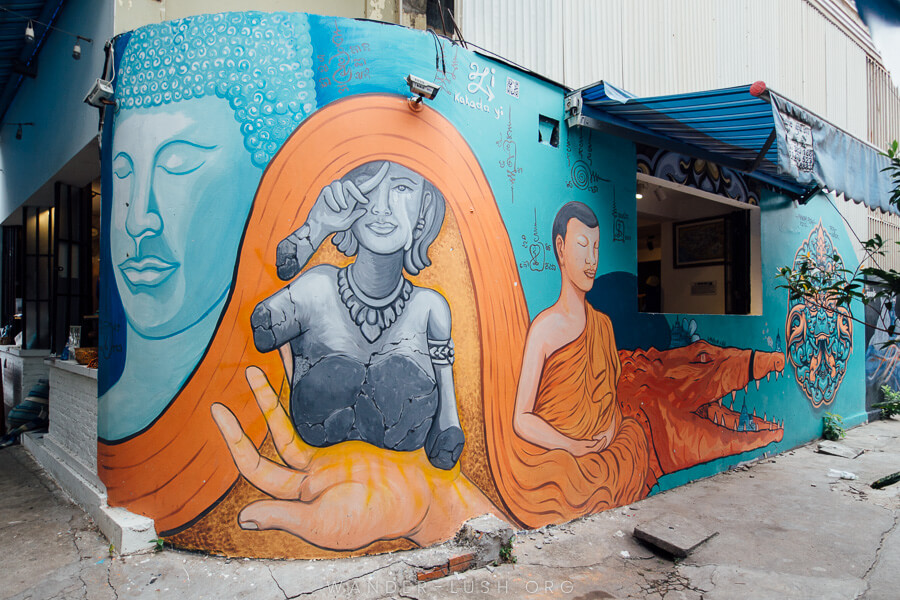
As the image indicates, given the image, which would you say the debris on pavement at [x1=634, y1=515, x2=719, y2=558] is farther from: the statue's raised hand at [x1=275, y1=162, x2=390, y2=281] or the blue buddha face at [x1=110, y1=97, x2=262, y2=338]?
the blue buddha face at [x1=110, y1=97, x2=262, y2=338]

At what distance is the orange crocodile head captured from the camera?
16.5 feet

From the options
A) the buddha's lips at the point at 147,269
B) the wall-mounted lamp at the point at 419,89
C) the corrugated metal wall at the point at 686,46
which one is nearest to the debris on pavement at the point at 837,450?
the corrugated metal wall at the point at 686,46

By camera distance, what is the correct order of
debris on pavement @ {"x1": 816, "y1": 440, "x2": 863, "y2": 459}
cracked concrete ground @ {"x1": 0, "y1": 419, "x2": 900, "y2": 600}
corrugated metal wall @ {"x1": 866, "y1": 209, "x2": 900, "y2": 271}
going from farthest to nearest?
corrugated metal wall @ {"x1": 866, "y1": 209, "x2": 900, "y2": 271} → debris on pavement @ {"x1": 816, "y1": 440, "x2": 863, "y2": 459} → cracked concrete ground @ {"x1": 0, "y1": 419, "x2": 900, "y2": 600}

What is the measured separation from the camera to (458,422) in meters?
3.79

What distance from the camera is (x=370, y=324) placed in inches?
141

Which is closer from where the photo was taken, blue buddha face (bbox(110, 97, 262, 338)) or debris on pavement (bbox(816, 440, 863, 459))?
blue buddha face (bbox(110, 97, 262, 338))

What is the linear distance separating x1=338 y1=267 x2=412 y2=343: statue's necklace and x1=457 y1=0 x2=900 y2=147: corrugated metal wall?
286 centimetres

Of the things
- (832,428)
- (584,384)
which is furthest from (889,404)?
(584,384)

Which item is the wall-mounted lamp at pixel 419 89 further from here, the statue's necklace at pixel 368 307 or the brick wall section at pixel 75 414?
the brick wall section at pixel 75 414

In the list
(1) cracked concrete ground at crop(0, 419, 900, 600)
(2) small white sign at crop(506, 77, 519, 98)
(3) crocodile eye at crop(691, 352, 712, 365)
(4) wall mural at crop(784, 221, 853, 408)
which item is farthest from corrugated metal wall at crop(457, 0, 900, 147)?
(1) cracked concrete ground at crop(0, 419, 900, 600)

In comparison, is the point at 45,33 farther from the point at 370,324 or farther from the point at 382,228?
the point at 370,324

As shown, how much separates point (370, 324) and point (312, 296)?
46cm

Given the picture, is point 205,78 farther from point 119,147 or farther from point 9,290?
point 9,290

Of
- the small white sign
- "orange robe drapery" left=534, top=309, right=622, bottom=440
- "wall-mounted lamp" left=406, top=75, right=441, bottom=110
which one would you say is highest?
the small white sign
